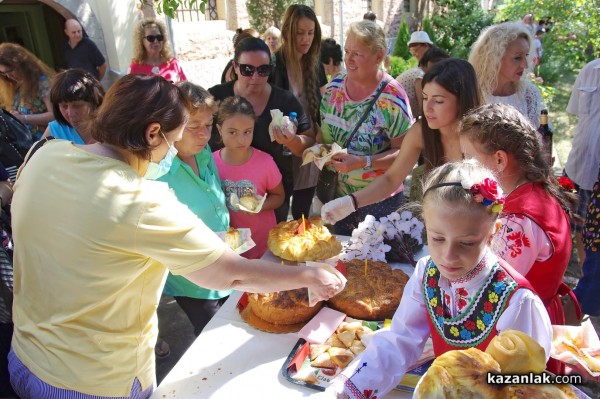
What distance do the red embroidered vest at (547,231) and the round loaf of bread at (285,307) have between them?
922 millimetres

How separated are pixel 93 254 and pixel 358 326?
1.12 meters

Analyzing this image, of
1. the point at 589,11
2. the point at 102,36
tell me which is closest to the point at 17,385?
the point at 102,36

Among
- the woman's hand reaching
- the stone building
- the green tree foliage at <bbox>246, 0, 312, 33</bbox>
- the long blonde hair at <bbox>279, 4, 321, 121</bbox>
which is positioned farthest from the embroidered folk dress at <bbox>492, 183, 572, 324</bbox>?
the green tree foliage at <bbox>246, 0, 312, 33</bbox>

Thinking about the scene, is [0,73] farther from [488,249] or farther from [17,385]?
[488,249]

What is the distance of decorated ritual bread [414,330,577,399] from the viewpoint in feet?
3.05

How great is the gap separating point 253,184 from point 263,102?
2.37 ft

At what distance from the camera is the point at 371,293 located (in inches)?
83.5

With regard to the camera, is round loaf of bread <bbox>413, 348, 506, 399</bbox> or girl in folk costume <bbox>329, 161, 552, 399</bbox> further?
girl in folk costume <bbox>329, 161, 552, 399</bbox>

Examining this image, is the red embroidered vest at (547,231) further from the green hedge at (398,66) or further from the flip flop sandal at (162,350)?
the green hedge at (398,66)

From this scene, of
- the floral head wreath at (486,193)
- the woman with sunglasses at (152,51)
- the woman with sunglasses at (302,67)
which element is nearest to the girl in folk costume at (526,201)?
the floral head wreath at (486,193)

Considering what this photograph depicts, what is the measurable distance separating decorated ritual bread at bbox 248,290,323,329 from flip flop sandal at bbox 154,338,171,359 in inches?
61.8

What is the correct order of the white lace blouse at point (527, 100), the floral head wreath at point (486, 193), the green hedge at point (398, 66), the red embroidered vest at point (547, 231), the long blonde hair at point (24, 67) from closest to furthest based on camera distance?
the floral head wreath at point (486, 193), the red embroidered vest at point (547, 231), the white lace blouse at point (527, 100), the long blonde hair at point (24, 67), the green hedge at point (398, 66)

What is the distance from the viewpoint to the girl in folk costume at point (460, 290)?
A: 1364mm

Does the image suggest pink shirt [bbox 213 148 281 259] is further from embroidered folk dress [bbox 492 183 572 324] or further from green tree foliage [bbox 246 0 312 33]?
green tree foliage [bbox 246 0 312 33]
